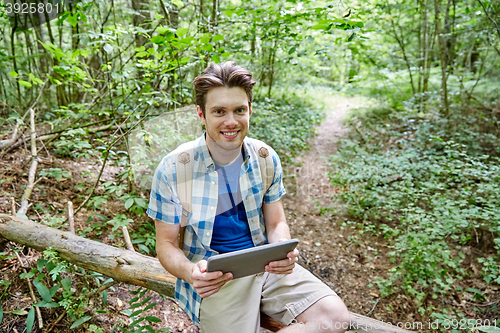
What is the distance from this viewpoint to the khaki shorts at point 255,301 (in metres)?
1.79

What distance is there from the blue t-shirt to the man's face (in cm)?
25

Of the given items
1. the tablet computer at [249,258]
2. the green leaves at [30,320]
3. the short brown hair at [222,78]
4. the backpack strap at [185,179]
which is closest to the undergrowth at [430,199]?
the tablet computer at [249,258]

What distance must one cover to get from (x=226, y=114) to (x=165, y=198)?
0.69 metres

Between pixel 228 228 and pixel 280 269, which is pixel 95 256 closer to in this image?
pixel 228 228

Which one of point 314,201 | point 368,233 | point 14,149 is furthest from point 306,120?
point 14,149

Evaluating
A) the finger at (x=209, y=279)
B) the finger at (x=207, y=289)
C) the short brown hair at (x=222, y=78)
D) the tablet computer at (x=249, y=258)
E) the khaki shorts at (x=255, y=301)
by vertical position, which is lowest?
the khaki shorts at (x=255, y=301)

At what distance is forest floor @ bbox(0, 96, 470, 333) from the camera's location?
8.23 feet

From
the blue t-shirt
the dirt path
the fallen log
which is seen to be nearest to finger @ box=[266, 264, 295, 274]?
the blue t-shirt

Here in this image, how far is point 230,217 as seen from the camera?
6.66 feet

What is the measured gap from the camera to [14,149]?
4.33 m

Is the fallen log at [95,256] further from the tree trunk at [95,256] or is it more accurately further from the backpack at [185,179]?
the backpack at [185,179]

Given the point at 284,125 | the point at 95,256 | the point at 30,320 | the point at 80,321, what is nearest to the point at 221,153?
the point at 95,256

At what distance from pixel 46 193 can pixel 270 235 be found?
3.14 m

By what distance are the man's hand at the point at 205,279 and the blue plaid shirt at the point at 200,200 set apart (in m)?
0.32
